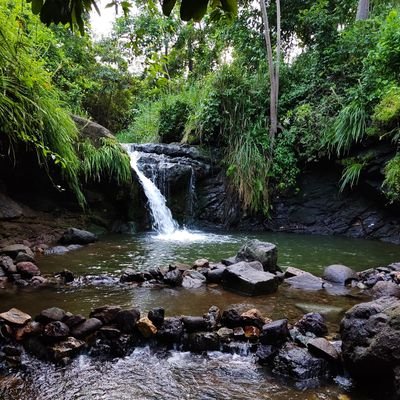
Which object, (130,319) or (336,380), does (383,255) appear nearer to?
(336,380)

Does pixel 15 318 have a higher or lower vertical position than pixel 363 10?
lower

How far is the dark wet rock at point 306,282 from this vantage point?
13.3 ft

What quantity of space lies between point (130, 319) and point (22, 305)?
1.09 meters

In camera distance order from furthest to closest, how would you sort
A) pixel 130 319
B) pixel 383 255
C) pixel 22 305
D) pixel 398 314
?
pixel 383 255 < pixel 22 305 < pixel 130 319 < pixel 398 314

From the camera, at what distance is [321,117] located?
26.1 ft

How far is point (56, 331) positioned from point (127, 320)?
18.7 inches

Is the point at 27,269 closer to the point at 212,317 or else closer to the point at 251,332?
the point at 212,317

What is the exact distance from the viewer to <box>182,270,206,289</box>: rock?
397 cm

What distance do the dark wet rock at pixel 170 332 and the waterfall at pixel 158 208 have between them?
4759mm

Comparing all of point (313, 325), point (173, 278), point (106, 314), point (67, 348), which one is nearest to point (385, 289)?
point (313, 325)

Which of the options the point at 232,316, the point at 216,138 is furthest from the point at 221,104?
the point at 232,316

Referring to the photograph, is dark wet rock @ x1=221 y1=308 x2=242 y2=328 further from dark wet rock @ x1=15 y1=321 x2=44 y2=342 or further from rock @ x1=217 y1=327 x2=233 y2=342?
dark wet rock @ x1=15 y1=321 x2=44 y2=342

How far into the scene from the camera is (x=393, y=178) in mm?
6051

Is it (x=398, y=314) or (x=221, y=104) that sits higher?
(x=221, y=104)
